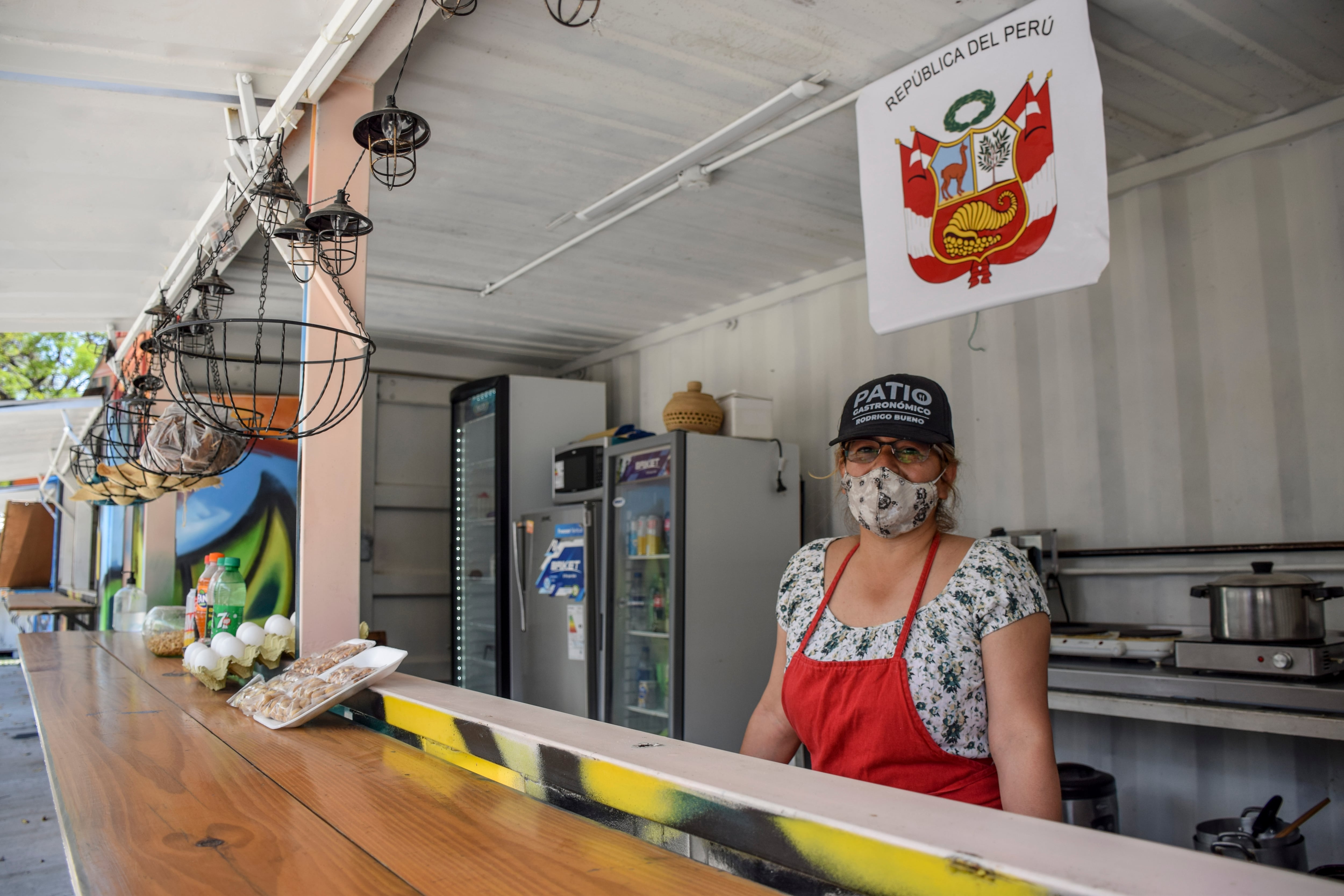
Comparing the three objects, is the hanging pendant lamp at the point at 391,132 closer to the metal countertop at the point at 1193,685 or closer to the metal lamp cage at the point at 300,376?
the metal lamp cage at the point at 300,376

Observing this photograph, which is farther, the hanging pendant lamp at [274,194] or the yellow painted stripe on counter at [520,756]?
the hanging pendant lamp at [274,194]

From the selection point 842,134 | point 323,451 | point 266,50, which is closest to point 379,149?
point 266,50

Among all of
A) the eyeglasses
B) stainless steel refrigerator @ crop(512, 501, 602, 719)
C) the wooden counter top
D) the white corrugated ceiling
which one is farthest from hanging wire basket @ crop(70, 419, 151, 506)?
the eyeglasses

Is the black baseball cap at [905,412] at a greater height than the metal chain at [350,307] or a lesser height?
lesser

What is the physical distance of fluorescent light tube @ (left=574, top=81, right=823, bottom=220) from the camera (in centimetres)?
316

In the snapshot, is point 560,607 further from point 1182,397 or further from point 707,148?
point 1182,397

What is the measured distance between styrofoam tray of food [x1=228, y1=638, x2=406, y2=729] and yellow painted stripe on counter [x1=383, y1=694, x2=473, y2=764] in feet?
0.31

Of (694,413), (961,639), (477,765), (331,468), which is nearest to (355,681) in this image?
(477,765)

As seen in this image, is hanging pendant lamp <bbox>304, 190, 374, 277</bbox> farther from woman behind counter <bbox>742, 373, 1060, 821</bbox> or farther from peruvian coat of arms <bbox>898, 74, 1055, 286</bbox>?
peruvian coat of arms <bbox>898, 74, 1055, 286</bbox>

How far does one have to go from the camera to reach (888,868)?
79 centimetres

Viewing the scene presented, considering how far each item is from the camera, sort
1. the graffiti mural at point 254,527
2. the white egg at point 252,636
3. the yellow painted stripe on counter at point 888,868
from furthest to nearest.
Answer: the graffiti mural at point 254,527 → the white egg at point 252,636 → the yellow painted stripe on counter at point 888,868

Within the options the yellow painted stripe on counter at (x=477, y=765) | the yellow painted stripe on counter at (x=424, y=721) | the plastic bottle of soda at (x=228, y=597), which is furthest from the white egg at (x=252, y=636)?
the yellow painted stripe on counter at (x=477, y=765)

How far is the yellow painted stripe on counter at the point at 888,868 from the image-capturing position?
0.73 m

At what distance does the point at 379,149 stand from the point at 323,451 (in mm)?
822
